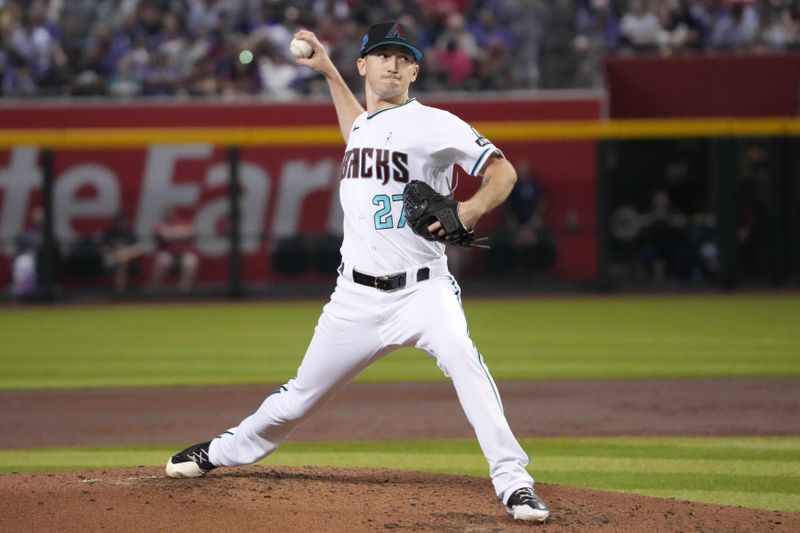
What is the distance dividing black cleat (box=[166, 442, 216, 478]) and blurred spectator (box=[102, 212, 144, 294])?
41.1 ft

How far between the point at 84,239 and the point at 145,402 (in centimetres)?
944

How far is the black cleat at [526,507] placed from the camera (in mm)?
4223

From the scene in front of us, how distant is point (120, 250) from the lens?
17.1m

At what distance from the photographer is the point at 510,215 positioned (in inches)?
673

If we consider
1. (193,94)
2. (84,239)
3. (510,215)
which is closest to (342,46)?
(193,94)

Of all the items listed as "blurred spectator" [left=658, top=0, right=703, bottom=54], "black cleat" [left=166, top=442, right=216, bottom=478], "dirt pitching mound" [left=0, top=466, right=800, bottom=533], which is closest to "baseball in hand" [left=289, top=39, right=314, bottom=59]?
"black cleat" [left=166, top=442, right=216, bottom=478]

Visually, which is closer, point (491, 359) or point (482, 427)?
point (482, 427)

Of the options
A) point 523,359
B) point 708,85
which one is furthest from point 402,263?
point 708,85

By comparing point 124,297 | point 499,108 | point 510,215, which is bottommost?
point 124,297

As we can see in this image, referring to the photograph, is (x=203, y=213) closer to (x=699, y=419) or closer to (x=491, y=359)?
(x=491, y=359)

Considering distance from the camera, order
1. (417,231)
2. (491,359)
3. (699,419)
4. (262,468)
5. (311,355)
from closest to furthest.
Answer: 1. (417,231)
2. (311,355)
3. (262,468)
4. (699,419)
5. (491,359)

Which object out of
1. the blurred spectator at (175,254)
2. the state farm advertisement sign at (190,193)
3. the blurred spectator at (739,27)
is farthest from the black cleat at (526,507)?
the blurred spectator at (739,27)

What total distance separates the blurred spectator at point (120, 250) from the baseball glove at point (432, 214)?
1328cm

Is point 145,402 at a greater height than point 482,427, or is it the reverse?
point 482,427
